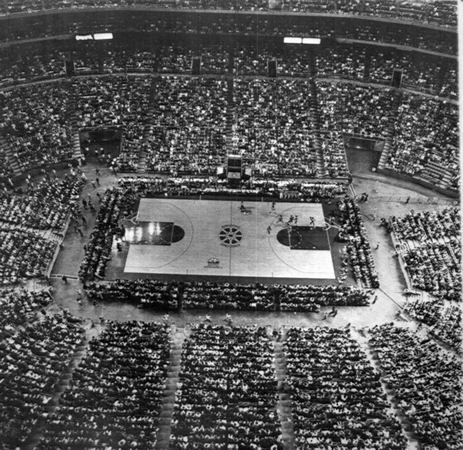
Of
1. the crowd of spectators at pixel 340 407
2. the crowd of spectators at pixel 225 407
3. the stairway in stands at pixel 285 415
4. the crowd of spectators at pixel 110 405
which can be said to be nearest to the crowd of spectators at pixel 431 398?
the crowd of spectators at pixel 340 407

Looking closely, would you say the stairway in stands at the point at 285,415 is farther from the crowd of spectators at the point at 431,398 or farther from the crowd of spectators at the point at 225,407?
the crowd of spectators at the point at 431,398

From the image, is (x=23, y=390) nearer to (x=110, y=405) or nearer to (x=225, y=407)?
(x=110, y=405)

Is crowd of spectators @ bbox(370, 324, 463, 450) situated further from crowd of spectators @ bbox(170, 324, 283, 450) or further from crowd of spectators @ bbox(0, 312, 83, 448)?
crowd of spectators @ bbox(0, 312, 83, 448)

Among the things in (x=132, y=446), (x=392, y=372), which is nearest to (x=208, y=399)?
(x=132, y=446)

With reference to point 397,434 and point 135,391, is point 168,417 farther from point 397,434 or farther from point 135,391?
point 397,434

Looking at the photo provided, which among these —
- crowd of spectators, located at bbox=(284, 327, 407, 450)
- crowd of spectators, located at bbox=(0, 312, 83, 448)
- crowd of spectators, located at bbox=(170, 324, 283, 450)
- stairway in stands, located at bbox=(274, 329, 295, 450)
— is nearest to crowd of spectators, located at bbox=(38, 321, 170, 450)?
crowd of spectators, located at bbox=(0, 312, 83, 448)
